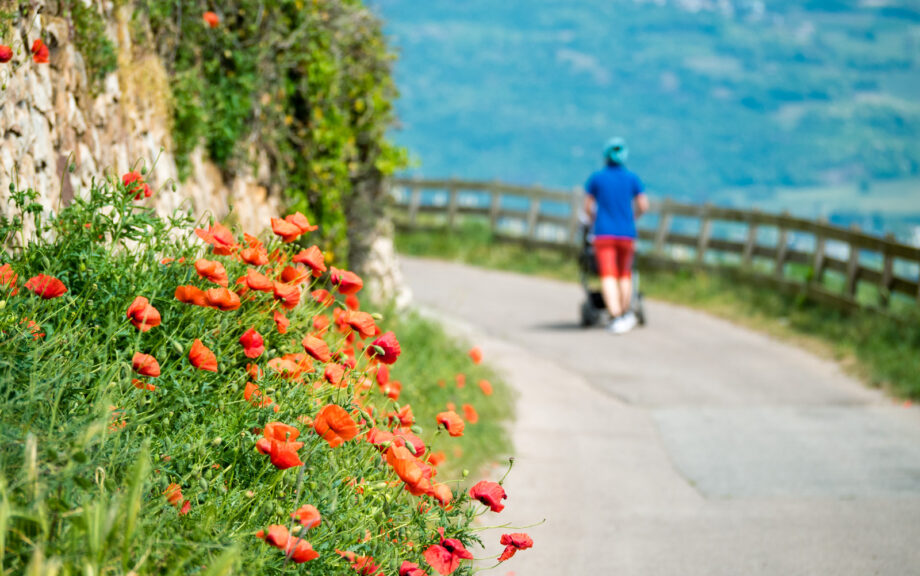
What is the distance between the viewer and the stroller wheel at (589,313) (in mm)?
11102

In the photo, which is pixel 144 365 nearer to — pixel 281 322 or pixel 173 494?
pixel 173 494

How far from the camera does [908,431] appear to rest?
7.03m

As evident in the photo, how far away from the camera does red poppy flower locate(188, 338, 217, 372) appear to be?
7.93ft

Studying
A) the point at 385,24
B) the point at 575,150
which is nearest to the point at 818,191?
the point at 575,150

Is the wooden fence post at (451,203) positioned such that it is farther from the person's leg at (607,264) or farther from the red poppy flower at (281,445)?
the red poppy flower at (281,445)

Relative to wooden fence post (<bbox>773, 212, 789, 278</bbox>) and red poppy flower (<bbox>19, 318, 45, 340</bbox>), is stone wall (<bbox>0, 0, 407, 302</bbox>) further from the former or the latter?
wooden fence post (<bbox>773, 212, 789, 278</bbox>)

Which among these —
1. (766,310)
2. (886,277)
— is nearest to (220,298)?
(886,277)

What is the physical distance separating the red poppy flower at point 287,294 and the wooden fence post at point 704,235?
14069 mm

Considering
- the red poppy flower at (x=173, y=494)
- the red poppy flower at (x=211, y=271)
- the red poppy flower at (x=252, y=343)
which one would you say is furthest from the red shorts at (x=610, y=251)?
the red poppy flower at (x=173, y=494)

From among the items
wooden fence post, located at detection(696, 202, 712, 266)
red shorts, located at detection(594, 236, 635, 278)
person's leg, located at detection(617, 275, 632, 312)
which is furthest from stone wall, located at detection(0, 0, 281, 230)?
wooden fence post, located at detection(696, 202, 712, 266)

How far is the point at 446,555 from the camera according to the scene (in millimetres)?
2311

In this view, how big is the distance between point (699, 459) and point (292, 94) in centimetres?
391

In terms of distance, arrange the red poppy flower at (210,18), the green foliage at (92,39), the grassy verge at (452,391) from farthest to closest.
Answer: the grassy verge at (452,391) < the red poppy flower at (210,18) < the green foliage at (92,39)

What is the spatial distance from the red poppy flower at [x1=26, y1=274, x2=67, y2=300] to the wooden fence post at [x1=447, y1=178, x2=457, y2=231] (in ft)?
60.1
